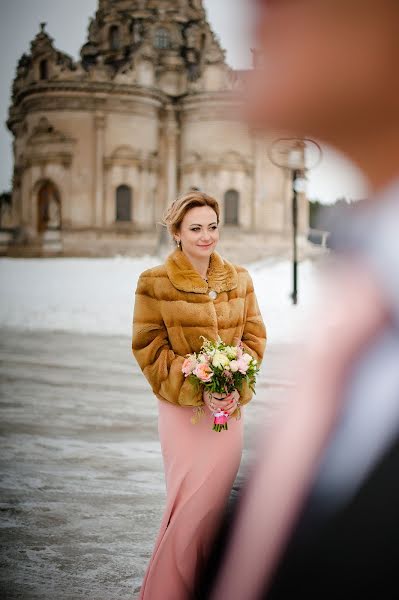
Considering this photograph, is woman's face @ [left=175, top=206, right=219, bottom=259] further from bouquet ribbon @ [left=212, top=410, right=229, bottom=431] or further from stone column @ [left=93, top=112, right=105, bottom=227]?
stone column @ [left=93, top=112, right=105, bottom=227]

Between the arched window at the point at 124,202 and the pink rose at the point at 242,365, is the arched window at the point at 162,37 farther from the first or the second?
the pink rose at the point at 242,365

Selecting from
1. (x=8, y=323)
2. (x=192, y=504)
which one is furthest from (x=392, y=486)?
(x=8, y=323)

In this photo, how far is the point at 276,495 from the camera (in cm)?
113

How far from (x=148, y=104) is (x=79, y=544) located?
79.2ft

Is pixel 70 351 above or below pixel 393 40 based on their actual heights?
below

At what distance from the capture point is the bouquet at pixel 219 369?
2004mm

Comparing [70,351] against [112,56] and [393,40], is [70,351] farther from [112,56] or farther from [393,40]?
[112,56]

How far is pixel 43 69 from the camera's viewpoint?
2381cm

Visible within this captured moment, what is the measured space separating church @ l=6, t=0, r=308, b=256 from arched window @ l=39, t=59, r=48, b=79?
45 millimetres

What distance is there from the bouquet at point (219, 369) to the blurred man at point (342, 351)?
726 millimetres

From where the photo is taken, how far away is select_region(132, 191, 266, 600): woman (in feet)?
7.04

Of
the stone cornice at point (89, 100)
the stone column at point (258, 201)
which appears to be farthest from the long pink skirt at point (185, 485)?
the stone cornice at point (89, 100)

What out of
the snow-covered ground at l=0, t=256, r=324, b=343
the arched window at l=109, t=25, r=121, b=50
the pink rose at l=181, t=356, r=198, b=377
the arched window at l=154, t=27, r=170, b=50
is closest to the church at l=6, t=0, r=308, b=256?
the snow-covered ground at l=0, t=256, r=324, b=343

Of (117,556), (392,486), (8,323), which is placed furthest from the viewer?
(8,323)
